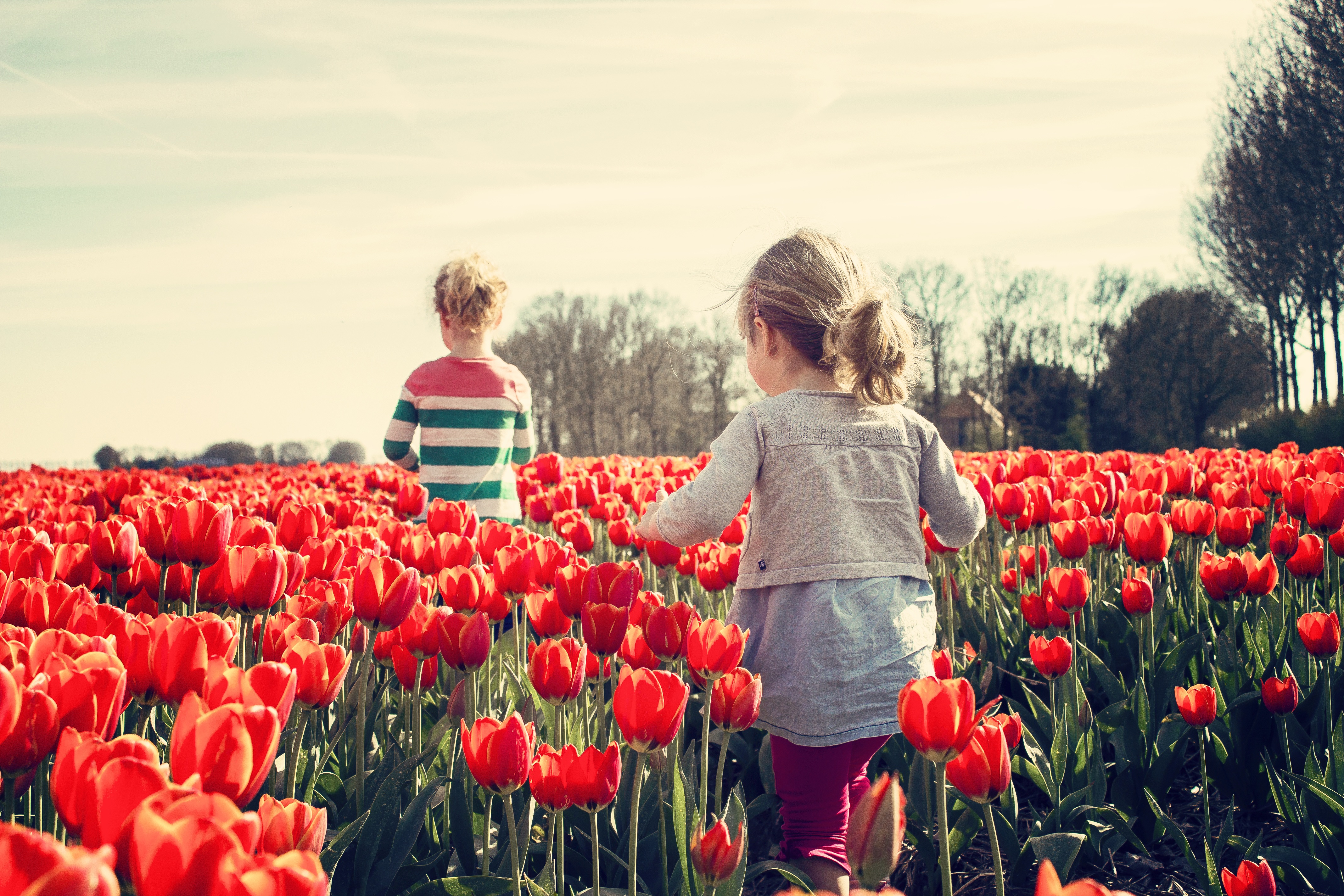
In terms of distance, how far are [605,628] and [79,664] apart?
1.03 metres

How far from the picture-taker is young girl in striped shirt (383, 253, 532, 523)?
14.6 ft

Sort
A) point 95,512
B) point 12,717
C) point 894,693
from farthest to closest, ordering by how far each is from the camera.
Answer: point 95,512
point 894,693
point 12,717

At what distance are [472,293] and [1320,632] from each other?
347 cm

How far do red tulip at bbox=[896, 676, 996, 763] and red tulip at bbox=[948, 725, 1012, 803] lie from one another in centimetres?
8

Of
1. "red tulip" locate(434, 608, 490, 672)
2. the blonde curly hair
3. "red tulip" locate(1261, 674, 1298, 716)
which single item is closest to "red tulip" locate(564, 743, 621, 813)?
"red tulip" locate(434, 608, 490, 672)

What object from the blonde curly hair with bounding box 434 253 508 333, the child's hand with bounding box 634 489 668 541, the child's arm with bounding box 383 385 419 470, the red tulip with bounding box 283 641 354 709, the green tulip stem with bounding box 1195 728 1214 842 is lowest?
the green tulip stem with bounding box 1195 728 1214 842

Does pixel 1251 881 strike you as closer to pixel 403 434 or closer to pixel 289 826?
pixel 289 826

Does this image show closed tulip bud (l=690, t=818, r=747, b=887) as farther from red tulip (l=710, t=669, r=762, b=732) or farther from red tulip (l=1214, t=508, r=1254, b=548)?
red tulip (l=1214, t=508, r=1254, b=548)

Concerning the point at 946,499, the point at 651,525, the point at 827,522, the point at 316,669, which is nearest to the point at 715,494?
the point at 651,525

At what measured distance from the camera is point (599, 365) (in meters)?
49.7

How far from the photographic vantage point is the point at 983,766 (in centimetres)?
158

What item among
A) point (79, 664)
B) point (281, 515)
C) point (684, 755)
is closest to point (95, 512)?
point (281, 515)

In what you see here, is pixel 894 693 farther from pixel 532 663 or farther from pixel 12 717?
pixel 12 717

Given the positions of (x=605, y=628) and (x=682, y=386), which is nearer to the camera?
(x=605, y=628)
